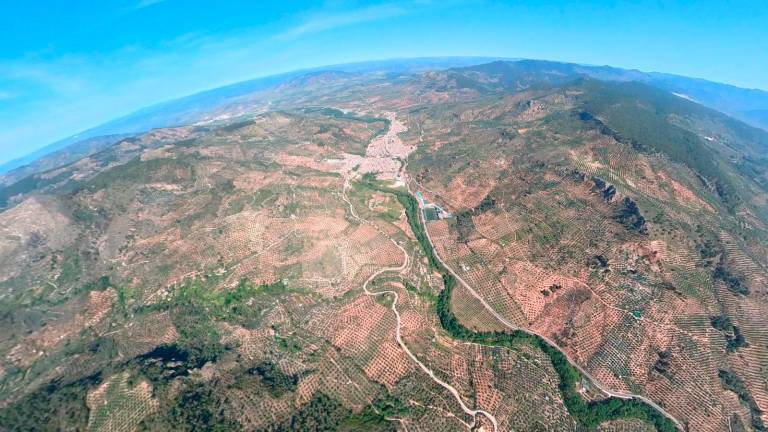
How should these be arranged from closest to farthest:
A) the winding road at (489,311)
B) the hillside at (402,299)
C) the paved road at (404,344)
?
the paved road at (404,344) < the winding road at (489,311) < the hillside at (402,299)

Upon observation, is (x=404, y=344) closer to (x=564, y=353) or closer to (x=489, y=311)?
(x=489, y=311)

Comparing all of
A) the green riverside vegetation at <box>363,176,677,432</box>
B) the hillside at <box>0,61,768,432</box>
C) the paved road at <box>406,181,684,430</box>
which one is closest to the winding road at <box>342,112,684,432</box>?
the paved road at <box>406,181,684,430</box>

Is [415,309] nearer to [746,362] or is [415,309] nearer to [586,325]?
[586,325]

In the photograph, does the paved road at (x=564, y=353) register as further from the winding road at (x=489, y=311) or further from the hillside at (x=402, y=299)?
the hillside at (x=402, y=299)

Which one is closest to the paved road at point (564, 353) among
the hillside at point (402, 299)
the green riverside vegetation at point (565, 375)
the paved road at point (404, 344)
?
the hillside at point (402, 299)

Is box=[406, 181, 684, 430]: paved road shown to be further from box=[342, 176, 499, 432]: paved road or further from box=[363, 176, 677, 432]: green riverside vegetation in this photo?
box=[342, 176, 499, 432]: paved road

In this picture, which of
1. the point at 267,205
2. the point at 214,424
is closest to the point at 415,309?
the point at 214,424

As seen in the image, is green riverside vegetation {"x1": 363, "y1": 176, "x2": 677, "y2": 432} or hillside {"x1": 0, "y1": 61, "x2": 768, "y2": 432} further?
hillside {"x1": 0, "y1": 61, "x2": 768, "y2": 432}

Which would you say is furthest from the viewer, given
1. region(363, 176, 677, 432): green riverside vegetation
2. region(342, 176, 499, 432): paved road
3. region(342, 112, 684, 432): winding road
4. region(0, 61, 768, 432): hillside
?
region(0, 61, 768, 432): hillside
